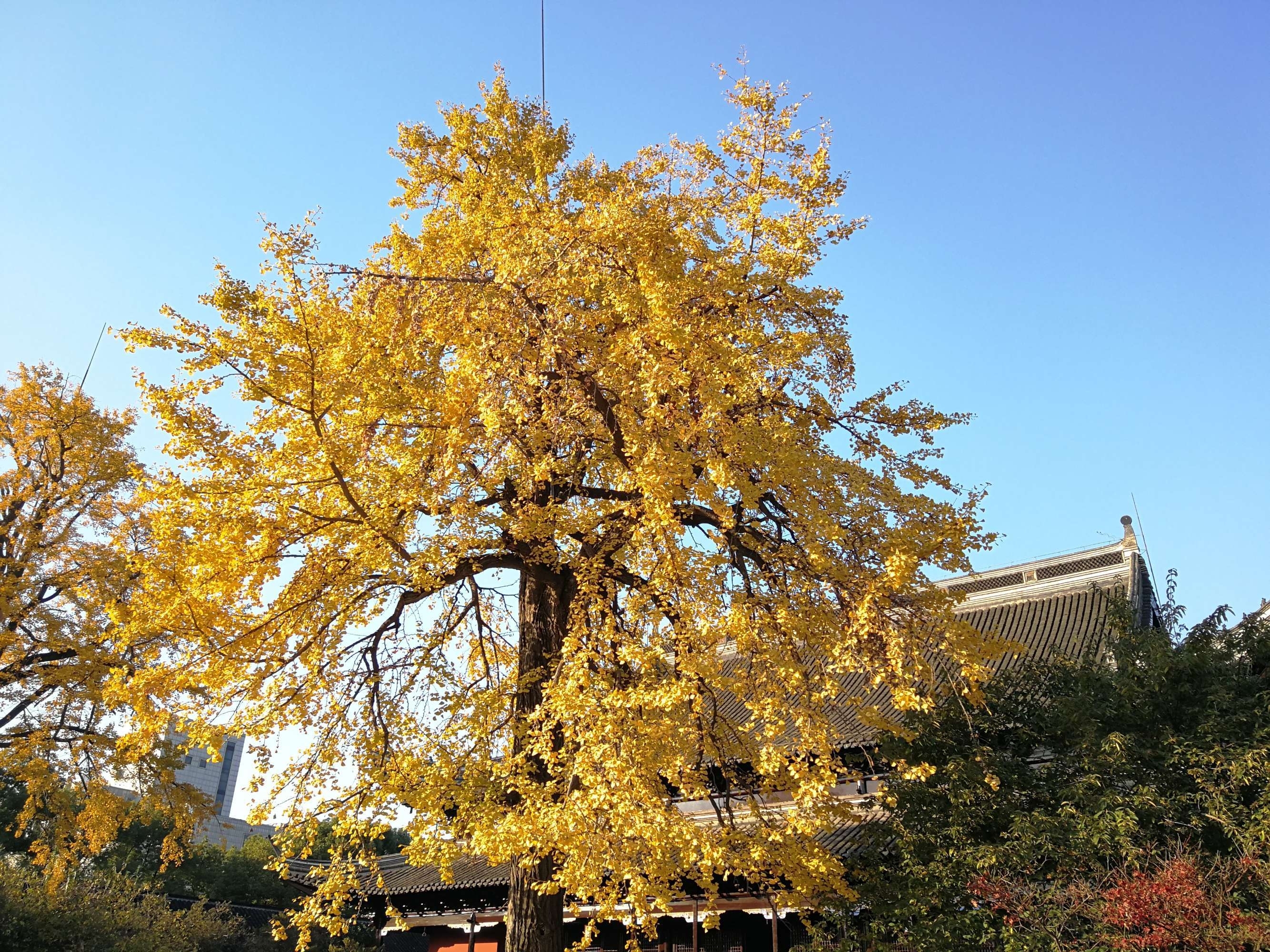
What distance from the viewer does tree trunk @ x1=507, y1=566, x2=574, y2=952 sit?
9.07m

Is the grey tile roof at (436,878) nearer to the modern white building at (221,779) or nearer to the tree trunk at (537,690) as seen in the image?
the tree trunk at (537,690)

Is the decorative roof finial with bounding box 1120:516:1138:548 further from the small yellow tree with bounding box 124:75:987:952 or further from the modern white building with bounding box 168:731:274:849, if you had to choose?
the modern white building with bounding box 168:731:274:849

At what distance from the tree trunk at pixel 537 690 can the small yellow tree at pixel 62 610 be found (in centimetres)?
636

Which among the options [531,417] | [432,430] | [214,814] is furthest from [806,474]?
[214,814]

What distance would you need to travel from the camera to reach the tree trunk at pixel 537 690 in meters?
9.07

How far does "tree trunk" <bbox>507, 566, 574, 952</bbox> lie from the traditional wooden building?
4.08 m

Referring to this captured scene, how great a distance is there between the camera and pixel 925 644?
8.77m

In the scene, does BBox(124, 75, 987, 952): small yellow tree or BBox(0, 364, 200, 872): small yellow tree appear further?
BBox(0, 364, 200, 872): small yellow tree

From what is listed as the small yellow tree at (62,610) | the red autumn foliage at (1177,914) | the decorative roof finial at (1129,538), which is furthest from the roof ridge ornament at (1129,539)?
the small yellow tree at (62,610)

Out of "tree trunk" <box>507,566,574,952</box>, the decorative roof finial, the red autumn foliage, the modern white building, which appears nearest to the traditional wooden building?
the decorative roof finial

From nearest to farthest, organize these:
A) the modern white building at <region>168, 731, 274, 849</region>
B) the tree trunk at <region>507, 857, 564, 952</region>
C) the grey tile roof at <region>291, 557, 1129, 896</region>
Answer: the tree trunk at <region>507, 857, 564, 952</region>
the grey tile roof at <region>291, 557, 1129, 896</region>
the modern white building at <region>168, 731, 274, 849</region>

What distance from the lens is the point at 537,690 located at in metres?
10.1

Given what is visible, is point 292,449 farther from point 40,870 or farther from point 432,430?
point 40,870

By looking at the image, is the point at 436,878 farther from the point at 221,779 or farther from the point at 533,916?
the point at 221,779
